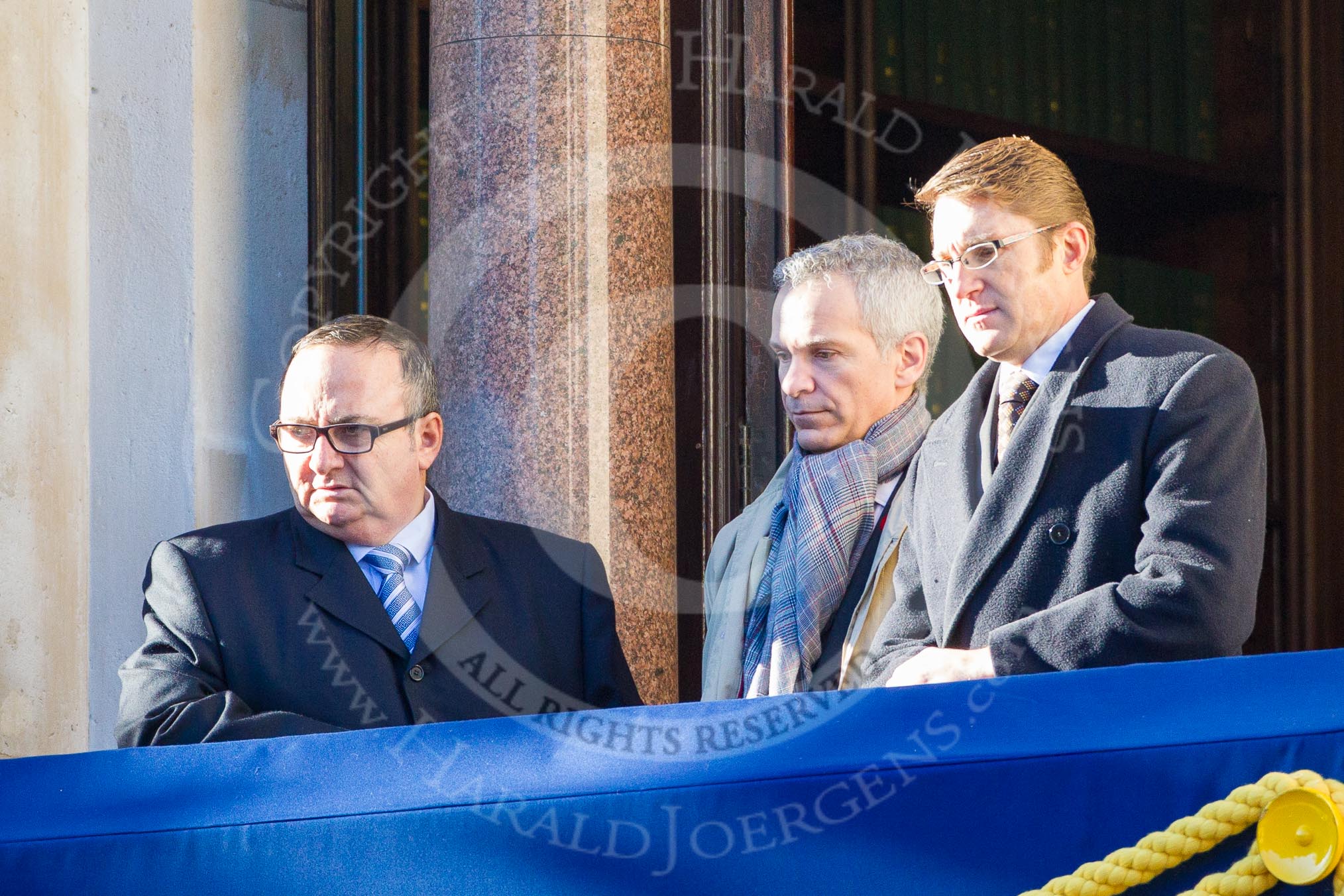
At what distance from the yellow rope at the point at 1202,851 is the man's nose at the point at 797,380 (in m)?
1.54

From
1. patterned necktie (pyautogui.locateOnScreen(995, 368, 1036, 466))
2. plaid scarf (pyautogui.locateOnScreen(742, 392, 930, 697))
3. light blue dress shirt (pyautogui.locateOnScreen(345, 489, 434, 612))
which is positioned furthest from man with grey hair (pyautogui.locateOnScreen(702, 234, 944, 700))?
light blue dress shirt (pyautogui.locateOnScreen(345, 489, 434, 612))

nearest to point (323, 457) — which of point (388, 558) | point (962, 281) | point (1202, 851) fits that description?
point (388, 558)

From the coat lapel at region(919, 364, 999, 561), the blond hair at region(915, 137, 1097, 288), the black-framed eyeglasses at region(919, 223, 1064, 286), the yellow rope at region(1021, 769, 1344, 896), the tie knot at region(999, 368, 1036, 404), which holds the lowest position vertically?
the yellow rope at region(1021, 769, 1344, 896)

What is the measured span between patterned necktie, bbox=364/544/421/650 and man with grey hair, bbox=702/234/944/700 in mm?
562

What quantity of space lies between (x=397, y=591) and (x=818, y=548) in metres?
0.75

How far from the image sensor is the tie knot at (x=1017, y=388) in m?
2.55

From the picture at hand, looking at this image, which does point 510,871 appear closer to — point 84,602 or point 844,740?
point 844,740

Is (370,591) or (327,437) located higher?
(327,437)

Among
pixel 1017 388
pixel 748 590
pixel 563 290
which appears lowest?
pixel 748 590

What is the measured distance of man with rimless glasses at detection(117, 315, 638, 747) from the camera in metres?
2.78

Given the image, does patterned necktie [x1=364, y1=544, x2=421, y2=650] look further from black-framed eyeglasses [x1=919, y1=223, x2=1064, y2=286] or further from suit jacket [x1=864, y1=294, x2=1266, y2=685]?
black-framed eyeglasses [x1=919, y1=223, x2=1064, y2=286]

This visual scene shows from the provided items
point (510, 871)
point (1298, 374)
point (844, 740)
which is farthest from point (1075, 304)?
point (1298, 374)

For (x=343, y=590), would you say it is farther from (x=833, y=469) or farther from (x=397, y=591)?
(x=833, y=469)

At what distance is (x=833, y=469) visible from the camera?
2910mm
